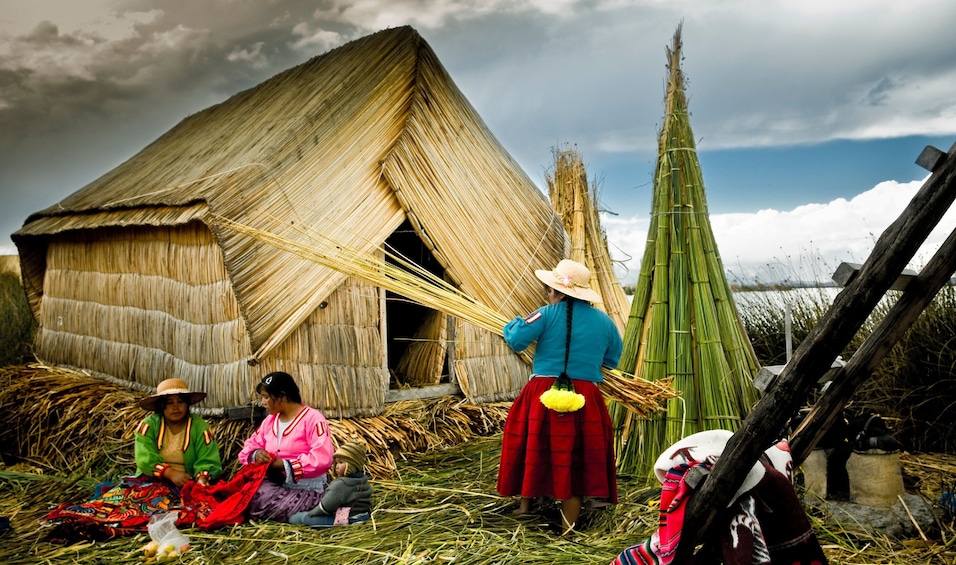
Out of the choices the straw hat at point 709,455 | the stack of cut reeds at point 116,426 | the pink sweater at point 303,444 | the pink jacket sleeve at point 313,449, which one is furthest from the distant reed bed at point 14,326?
the straw hat at point 709,455

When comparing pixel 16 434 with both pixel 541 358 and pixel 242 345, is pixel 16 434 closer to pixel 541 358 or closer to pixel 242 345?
pixel 242 345

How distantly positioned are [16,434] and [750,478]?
20.0 ft

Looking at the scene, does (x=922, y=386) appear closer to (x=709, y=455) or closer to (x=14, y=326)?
(x=709, y=455)

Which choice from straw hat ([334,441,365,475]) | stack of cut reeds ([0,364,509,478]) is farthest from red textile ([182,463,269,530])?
stack of cut reeds ([0,364,509,478])

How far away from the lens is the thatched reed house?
5.31 meters

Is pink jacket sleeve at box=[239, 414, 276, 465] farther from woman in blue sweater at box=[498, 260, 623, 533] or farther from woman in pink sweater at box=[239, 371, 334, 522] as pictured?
woman in blue sweater at box=[498, 260, 623, 533]

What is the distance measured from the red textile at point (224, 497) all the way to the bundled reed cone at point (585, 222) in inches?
169

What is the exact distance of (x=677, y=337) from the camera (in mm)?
4609

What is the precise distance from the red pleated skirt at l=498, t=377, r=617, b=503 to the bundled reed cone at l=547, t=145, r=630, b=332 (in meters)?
3.90

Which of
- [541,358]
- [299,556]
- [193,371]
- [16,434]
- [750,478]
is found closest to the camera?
[750,478]

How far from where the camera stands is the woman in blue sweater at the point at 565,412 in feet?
13.2

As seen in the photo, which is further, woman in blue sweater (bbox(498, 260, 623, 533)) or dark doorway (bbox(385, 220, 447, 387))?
dark doorway (bbox(385, 220, 447, 387))

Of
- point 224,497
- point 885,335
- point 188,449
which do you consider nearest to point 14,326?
point 188,449

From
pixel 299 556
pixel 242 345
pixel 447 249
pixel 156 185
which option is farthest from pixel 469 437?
pixel 156 185
